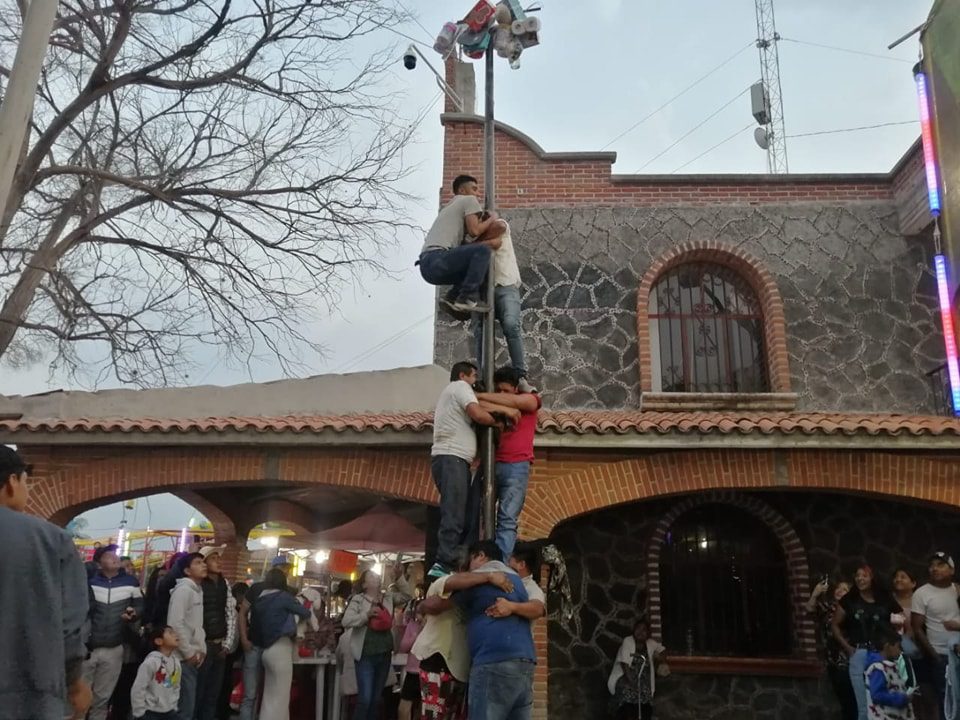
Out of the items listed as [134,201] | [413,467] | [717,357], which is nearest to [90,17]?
[134,201]

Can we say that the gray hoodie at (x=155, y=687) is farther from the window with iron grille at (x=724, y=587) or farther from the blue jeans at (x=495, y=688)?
the window with iron grille at (x=724, y=587)

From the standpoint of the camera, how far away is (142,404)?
10516mm

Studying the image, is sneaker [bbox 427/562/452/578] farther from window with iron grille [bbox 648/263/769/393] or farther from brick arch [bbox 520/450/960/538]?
window with iron grille [bbox 648/263/769/393]

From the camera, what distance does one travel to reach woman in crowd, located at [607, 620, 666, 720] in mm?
8609

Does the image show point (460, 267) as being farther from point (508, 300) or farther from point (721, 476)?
point (721, 476)

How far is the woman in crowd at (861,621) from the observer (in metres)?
7.06

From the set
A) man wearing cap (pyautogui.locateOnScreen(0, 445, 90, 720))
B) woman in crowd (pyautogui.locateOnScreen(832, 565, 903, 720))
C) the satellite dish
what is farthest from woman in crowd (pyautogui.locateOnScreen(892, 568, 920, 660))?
the satellite dish

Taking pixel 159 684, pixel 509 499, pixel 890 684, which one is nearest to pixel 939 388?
pixel 890 684

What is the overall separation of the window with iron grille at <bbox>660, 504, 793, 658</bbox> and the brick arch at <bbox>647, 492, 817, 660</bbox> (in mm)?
92

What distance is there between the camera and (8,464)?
3137 millimetres

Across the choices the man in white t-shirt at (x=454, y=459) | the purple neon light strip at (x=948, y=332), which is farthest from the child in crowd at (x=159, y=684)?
the purple neon light strip at (x=948, y=332)

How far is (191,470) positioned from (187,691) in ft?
8.46

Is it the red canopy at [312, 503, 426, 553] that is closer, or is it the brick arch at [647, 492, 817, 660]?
the brick arch at [647, 492, 817, 660]

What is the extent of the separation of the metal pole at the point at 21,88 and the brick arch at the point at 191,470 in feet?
12.0
